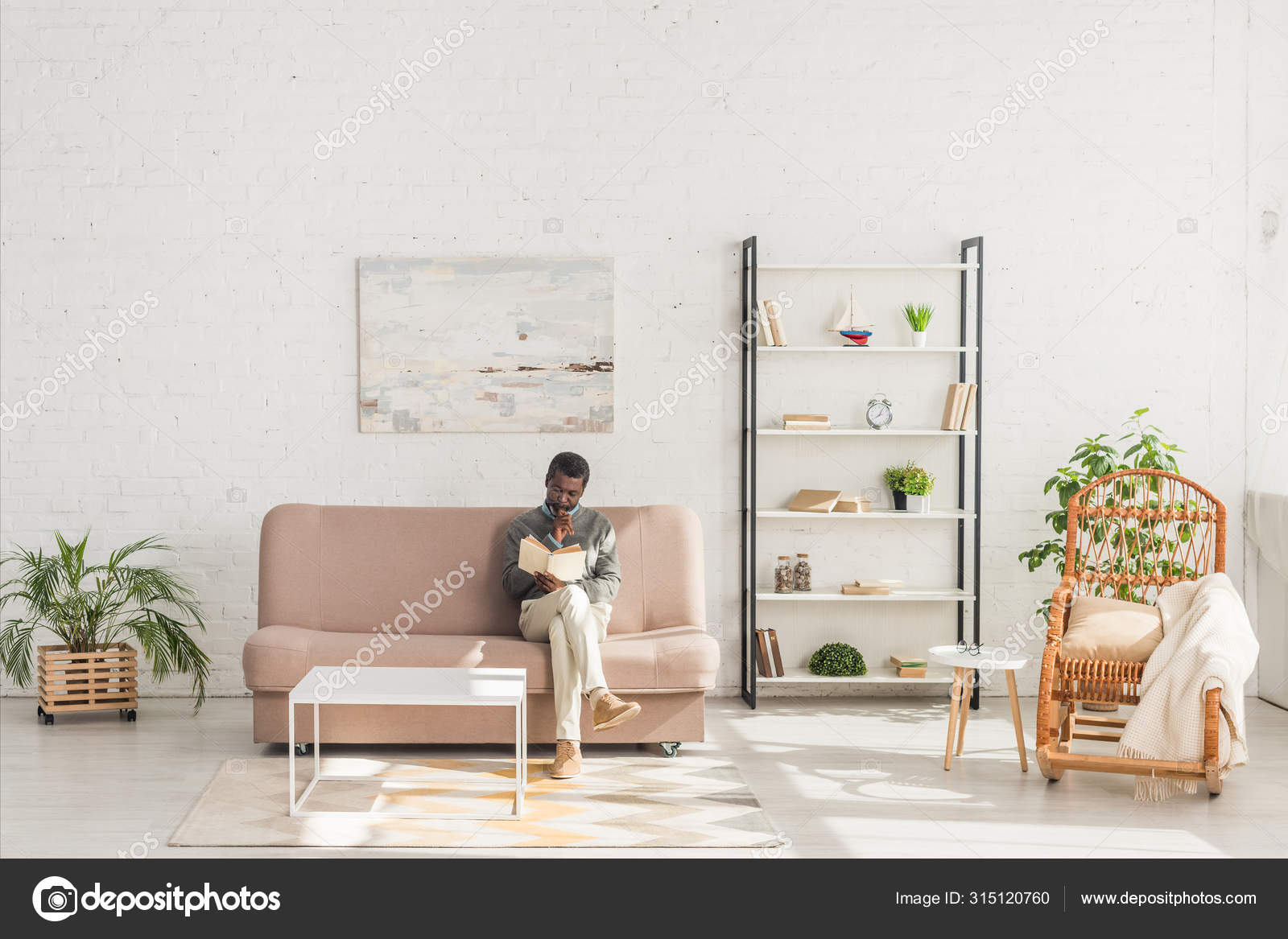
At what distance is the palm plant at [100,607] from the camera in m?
5.03

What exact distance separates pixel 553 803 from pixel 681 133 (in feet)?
10.6

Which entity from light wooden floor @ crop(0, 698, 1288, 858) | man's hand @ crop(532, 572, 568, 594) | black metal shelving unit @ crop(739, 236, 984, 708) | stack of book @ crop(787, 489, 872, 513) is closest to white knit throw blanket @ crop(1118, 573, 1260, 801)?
light wooden floor @ crop(0, 698, 1288, 858)

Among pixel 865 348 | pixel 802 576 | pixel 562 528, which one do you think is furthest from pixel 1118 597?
pixel 562 528

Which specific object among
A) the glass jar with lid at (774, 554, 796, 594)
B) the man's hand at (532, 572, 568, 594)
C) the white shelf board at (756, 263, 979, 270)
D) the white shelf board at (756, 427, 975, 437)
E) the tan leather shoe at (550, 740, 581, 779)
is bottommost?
the tan leather shoe at (550, 740, 581, 779)

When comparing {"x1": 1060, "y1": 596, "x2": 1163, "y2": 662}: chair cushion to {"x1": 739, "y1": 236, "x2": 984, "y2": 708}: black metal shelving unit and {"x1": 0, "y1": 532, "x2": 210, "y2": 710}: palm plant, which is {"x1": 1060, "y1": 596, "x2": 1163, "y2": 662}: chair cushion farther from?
{"x1": 0, "y1": 532, "x2": 210, "y2": 710}: palm plant

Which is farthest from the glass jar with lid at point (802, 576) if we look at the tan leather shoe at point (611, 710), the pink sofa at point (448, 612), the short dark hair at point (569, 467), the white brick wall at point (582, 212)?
the tan leather shoe at point (611, 710)

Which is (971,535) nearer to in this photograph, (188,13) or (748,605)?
(748,605)

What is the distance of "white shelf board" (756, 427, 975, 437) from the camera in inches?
211

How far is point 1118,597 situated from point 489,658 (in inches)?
100

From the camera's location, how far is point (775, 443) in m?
5.65

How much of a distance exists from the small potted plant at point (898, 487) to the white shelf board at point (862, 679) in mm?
783

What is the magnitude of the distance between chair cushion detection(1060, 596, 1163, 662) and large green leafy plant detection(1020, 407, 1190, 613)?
733 mm

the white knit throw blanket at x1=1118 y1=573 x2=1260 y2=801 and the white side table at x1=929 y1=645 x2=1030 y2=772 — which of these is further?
the white side table at x1=929 y1=645 x2=1030 y2=772

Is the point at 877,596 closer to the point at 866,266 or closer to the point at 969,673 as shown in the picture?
Answer: the point at 969,673
